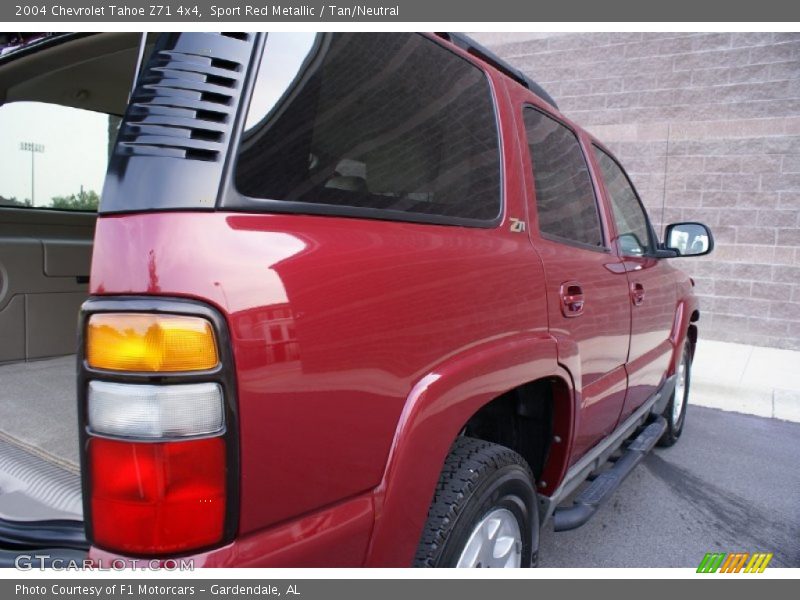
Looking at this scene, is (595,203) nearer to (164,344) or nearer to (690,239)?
(690,239)

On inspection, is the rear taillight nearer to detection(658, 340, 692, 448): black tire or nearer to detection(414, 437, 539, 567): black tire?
detection(414, 437, 539, 567): black tire

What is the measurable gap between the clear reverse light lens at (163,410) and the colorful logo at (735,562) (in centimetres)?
234

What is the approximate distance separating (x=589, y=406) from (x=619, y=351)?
45 cm

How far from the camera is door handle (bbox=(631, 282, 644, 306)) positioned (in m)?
2.87

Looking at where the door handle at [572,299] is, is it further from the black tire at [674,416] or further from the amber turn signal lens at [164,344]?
the black tire at [674,416]

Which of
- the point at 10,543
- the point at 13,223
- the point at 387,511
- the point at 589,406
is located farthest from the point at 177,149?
the point at 13,223

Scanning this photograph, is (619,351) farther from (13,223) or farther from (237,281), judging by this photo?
(13,223)

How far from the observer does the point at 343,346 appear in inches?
48.4

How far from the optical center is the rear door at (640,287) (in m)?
2.96

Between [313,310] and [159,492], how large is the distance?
443 mm

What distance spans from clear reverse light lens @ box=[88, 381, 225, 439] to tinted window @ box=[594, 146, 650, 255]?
8.03 feet

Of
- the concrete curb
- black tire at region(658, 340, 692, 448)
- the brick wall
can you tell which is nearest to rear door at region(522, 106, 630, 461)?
black tire at region(658, 340, 692, 448)

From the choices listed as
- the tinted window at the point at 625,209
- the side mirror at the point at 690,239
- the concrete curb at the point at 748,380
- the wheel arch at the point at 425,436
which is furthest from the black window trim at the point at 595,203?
the concrete curb at the point at 748,380

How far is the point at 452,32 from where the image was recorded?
1.89 metres
